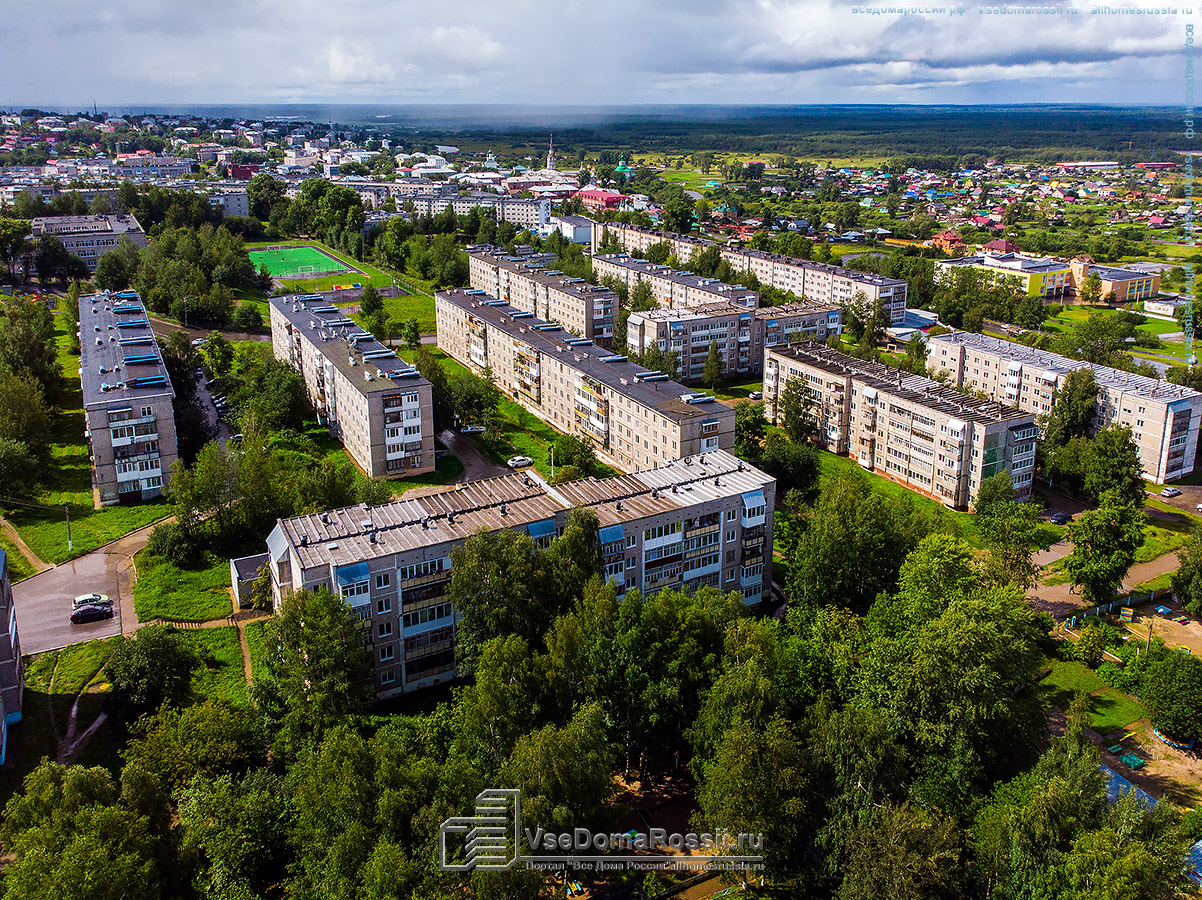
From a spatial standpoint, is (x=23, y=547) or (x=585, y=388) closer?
(x=23, y=547)

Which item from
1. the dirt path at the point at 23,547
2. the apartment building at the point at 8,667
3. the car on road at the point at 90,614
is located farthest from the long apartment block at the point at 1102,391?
the dirt path at the point at 23,547

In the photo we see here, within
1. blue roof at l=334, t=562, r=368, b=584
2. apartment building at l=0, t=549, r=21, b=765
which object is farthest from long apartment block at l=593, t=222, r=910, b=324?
apartment building at l=0, t=549, r=21, b=765

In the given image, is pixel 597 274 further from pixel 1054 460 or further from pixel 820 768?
pixel 820 768

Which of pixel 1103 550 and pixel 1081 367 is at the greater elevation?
pixel 1081 367

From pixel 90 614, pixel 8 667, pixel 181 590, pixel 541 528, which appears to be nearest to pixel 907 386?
pixel 541 528

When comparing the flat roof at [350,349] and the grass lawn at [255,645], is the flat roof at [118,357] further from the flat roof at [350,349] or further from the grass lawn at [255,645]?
the grass lawn at [255,645]

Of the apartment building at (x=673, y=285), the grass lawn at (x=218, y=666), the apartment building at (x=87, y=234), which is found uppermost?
the apartment building at (x=87, y=234)

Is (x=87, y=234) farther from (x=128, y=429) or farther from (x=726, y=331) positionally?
(x=726, y=331)
